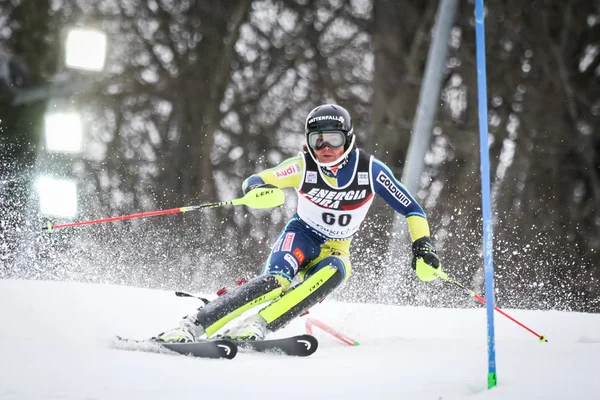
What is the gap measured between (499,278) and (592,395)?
8631mm

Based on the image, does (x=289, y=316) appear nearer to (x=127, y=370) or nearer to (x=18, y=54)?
(x=127, y=370)

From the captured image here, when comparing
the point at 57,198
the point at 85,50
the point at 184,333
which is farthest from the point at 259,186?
the point at 85,50

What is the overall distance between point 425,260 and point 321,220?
0.77 metres

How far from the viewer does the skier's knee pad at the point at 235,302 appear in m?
4.05

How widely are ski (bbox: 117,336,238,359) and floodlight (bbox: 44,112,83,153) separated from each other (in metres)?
6.52

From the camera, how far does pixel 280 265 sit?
14.9 ft

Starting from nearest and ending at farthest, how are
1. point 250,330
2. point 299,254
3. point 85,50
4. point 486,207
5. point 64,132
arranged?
point 486,207, point 250,330, point 299,254, point 85,50, point 64,132

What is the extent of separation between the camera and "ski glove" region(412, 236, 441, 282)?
443 centimetres

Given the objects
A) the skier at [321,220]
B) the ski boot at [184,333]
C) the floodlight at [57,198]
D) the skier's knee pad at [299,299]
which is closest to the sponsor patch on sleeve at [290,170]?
the skier at [321,220]

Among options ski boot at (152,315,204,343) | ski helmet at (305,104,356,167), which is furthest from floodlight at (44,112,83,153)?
ski boot at (152,315,204,343)

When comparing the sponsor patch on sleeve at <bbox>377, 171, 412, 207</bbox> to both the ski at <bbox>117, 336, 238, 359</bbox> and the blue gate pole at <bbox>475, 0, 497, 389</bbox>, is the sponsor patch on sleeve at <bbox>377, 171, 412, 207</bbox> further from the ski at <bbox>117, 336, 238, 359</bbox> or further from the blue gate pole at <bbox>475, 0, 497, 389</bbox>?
the blue gate pole at <bbox>475, 0, 497, 389</bbox>

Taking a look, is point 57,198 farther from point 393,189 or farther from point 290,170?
point 393,189

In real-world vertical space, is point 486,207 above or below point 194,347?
above

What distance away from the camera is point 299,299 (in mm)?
4223
